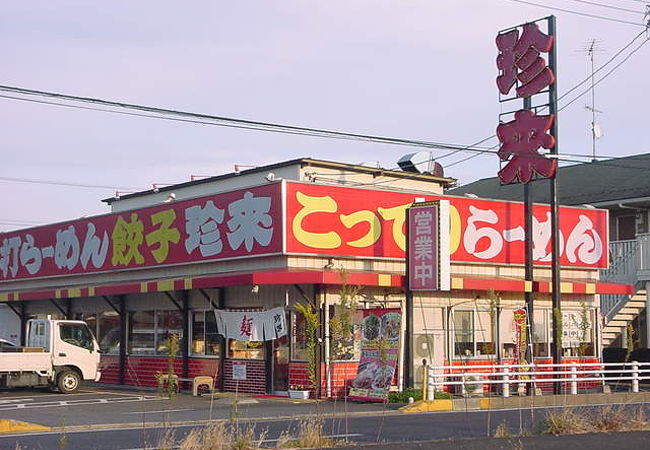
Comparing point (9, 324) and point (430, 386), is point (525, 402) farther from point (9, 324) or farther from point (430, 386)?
point (9, 324)

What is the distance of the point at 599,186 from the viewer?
1596 inches

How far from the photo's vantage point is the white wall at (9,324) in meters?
39.0

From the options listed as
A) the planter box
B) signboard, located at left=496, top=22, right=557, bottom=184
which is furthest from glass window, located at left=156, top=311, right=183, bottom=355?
signboard, located at left=496, top=22, right=557, bottom=184

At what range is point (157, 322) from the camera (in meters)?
31.7

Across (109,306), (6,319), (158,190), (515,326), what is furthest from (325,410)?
(6,319)

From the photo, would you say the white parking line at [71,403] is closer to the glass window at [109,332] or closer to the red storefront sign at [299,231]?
the red storefront sign at [299,231]

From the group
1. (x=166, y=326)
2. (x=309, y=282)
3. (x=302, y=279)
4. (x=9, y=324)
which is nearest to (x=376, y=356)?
(x=309, y=282)

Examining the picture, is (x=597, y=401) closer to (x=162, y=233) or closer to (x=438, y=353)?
(x=438, y=353)

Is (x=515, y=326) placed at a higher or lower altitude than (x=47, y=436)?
higher

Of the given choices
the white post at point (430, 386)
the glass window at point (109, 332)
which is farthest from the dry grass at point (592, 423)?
the glass window at point (109, 332)

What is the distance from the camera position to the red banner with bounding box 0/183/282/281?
87.7 feet

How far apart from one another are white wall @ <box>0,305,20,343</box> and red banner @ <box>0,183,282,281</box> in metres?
1.35

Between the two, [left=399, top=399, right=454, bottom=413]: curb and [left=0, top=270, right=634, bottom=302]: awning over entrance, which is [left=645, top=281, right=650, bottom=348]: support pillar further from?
[left=399, top=399, right=454, bottom=413]: curb

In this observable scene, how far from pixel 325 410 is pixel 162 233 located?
998 cm
